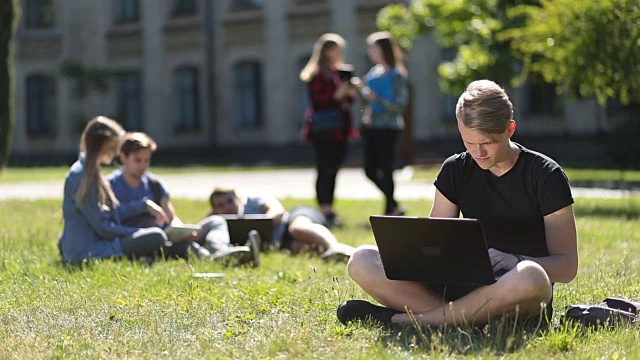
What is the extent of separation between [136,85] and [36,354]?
3915cm

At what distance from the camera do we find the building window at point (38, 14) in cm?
4594

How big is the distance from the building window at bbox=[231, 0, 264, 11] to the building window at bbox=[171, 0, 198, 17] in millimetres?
1579

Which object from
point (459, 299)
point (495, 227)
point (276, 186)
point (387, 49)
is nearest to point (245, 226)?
point (387, 49)

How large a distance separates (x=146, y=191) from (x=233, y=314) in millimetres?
3843

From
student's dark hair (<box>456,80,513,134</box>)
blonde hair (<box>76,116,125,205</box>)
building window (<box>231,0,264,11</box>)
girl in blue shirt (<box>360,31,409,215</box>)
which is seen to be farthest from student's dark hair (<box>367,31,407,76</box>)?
building window (<box>231,0,264,11</box>)

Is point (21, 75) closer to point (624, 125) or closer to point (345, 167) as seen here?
point (345, 167)

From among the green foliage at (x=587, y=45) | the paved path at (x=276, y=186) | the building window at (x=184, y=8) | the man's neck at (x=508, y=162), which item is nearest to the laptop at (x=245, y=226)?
the man's neck at (x=508, y=162)

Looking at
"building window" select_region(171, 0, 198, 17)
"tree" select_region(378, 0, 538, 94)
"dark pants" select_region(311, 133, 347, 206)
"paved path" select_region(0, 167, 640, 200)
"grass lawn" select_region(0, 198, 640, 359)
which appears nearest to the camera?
"grass lawn" select_region(0, 198, 640, 359)

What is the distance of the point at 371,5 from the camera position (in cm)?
3822

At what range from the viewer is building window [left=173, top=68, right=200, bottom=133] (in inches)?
1690

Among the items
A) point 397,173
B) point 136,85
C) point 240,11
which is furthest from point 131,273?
point 136,85

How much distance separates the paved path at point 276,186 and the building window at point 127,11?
47.3 ft

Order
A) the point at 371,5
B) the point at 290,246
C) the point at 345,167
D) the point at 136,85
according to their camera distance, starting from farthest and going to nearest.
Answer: the point at 136,85 → the point at 371,5 → the point at 345,167 → the point at 290,246

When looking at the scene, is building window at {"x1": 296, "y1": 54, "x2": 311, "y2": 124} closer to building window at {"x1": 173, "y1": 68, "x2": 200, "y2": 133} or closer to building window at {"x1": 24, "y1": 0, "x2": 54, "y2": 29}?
building window at {"x1": 173, "y1": 68, "x2": 200, "y2": 133}
